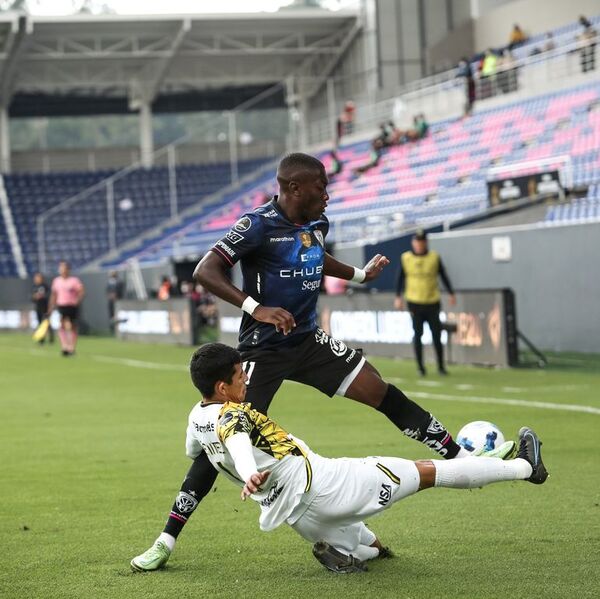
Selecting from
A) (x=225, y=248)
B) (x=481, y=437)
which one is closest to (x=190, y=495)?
(x=225, y=248)

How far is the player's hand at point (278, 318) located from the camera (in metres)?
6.64

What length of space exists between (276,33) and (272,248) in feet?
143

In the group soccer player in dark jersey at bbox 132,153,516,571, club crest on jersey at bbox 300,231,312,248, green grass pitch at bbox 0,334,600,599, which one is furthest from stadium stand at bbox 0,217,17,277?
club crest on jersey at bbox 300,231,312,248

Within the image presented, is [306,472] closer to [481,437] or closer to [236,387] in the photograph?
[236,387]

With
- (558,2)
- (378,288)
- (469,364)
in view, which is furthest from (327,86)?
(469,364)

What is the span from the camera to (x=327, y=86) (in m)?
51.9

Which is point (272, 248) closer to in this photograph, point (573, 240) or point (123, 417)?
point (123, 417)

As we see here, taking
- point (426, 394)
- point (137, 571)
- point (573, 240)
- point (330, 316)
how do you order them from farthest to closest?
point (330, 316), point (573, 240), point (426, 394), point (137, 571)

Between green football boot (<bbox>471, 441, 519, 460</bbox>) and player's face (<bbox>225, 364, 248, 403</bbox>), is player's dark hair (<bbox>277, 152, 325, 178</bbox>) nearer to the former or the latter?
player's face (<bbox>225, 364, 248, 403</bbox>)

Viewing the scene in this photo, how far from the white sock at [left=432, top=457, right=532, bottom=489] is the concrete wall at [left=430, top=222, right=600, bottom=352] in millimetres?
14888

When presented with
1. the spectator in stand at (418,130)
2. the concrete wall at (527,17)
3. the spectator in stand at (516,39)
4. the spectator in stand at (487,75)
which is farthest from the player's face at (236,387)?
the concrete wall at (527,17)

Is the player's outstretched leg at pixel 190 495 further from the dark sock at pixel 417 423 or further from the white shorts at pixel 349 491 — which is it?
the dark sock at pixel 417 423

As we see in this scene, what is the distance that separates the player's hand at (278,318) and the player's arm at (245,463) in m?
1.07

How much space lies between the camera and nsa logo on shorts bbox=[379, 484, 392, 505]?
19.4ft
